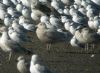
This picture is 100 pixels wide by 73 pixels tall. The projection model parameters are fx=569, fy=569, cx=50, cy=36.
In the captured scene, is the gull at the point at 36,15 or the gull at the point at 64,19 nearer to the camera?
the gull at the point at 64,19

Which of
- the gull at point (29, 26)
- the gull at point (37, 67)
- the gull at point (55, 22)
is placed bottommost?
the gull at point (37, 67)

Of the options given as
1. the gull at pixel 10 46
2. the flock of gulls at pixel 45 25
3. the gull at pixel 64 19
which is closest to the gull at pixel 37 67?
the flock of gulls at pixel 45 25

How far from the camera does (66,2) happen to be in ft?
98.4

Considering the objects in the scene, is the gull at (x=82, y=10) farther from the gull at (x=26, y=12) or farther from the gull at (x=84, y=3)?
the gull at (x=26, y=12)

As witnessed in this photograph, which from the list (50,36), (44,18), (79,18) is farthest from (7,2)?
(50,36)

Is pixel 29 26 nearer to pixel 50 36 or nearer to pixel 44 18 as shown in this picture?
pixel 44 18

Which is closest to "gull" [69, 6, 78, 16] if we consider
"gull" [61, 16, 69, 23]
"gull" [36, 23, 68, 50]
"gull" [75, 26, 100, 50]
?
"gull" [61, 16, 69, 23]

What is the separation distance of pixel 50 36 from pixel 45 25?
1144mm

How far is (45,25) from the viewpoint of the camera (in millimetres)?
21719

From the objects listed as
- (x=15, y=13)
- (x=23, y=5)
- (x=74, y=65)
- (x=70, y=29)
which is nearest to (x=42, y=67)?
(x=74, y=65)

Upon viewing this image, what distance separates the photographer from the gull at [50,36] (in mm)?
20703

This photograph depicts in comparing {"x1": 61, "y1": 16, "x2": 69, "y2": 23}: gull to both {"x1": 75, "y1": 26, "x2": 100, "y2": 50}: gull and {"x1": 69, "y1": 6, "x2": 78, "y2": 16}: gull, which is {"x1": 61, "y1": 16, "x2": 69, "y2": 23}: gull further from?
{"x1": 75, "y1": 26, "x2": 100, "y2": 50}: gull

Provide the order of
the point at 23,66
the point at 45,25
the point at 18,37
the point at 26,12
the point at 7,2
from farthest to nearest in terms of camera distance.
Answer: the point at 7,2
the point at 26,12
the point at 45,25
the point at 18,37
the point at 23,66

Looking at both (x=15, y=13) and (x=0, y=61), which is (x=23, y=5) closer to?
(x=15, y=13)
